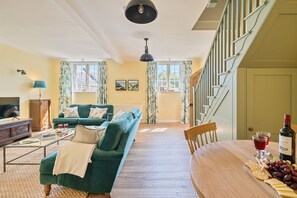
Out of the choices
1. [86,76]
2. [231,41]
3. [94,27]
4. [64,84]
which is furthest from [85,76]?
[231,41]

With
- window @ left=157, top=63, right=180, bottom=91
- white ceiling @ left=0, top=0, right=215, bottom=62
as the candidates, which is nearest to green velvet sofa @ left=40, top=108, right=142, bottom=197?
white ceiling @ left=0, top=0, right=215, bottom=62

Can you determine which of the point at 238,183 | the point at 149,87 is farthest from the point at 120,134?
the point at 149,87

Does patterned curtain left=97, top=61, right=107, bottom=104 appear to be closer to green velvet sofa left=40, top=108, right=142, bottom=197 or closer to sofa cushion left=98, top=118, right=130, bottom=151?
green velvet sofa left=40, top=108, right=142, bottom=197

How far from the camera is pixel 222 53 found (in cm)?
230

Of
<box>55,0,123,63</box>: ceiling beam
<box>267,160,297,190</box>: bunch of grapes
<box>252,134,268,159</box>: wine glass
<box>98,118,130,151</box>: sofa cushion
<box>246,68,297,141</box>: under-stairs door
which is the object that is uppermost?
<box>55,0,123,63</box>: ceiling beam

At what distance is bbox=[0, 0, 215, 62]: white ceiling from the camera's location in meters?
2.63

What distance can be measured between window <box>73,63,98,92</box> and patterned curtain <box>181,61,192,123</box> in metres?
3.71

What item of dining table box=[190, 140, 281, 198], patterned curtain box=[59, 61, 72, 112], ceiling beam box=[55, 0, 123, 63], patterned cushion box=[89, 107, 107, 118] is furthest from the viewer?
patterned curtain box=[59, 61, 72, 112]

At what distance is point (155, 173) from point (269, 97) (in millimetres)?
1911

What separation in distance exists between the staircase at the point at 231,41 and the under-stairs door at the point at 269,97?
27 cm

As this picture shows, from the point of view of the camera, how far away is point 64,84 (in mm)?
6727

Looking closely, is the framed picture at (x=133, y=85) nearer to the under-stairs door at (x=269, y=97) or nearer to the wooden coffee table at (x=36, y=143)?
the wooden coffee table at (x=36, y=143)

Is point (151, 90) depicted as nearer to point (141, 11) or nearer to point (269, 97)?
point (269, 97)

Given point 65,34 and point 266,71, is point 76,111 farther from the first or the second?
point 266,71
